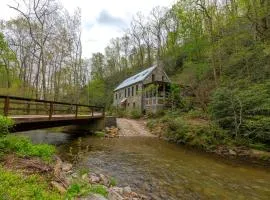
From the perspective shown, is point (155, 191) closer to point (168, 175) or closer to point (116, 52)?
point (168, 175)

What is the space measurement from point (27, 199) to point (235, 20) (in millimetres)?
21453

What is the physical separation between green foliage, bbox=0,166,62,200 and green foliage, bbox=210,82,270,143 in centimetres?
1083

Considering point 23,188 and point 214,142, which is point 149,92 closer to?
point 214,142

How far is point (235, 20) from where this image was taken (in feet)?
66.5

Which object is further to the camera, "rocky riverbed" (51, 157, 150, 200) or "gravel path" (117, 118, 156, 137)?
"gravel path" (117, 118, 156, 137)

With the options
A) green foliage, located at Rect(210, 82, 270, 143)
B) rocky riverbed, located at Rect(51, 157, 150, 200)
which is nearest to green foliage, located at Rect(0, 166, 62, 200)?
rocky riverbed, located at Rect(51, 157, 150, 200)

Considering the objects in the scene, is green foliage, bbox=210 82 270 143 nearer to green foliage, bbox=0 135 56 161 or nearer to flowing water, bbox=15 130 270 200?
flowing water, bbox=15 130 270 200

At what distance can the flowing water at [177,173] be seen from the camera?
640 centimetres

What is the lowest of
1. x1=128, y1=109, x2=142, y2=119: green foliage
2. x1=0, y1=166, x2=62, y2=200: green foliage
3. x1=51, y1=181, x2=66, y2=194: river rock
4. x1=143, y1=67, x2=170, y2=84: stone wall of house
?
x1=51, y1=181, x2=66, y2=194: river rock

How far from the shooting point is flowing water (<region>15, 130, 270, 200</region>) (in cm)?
640

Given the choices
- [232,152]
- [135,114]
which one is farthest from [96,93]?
[232,152]

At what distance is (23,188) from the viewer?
372cm

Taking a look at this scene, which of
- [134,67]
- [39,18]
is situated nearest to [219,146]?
[39,18]

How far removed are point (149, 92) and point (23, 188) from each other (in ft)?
79.2
